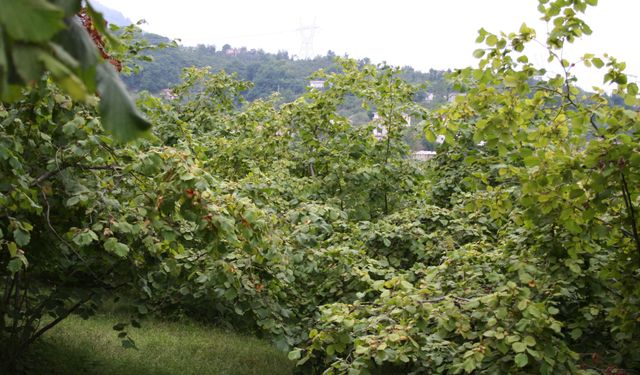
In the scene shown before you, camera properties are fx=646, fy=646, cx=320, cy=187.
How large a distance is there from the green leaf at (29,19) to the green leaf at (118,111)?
161 mm

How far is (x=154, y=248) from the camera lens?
4355 millimetres

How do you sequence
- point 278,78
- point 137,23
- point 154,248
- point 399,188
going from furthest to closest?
point 278,78
point 399,188
point 137,23
point 154,248

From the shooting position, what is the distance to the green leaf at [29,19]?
2.43ft

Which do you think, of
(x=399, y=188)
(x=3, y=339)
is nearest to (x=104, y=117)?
(x=3, y=339)

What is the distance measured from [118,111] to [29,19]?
0.21 meters

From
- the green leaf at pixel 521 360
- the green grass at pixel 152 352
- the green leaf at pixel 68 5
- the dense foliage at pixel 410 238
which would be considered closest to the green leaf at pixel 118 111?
the green leaf at pixel 68 5

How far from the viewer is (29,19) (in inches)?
29.6

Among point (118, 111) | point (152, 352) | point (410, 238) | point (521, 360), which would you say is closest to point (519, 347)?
point (521, 360)

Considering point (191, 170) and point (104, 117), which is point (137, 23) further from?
point (104, 117)

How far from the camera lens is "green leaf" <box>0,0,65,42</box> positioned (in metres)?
0.74

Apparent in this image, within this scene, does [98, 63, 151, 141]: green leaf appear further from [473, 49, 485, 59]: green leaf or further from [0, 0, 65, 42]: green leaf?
[473, 49, 485, 59]: green leaf

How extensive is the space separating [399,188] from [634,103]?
209 inches

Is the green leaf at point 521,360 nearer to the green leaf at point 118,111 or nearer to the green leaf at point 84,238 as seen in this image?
the green leaf at point 84,238

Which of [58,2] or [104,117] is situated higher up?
[58,2]
